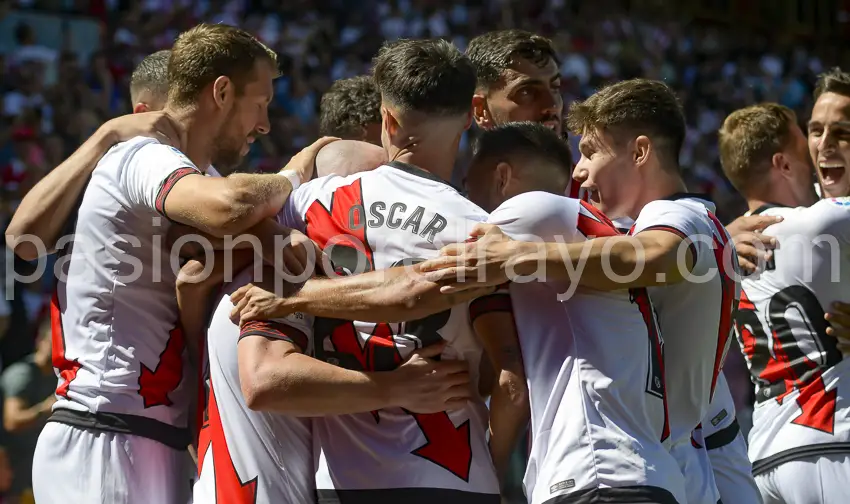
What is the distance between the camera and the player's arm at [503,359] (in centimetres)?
320

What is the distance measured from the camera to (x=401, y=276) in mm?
3145

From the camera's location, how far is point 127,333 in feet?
12.2

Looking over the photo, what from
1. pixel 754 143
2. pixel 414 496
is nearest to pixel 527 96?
pixel 754 143

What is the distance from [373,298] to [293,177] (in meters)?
0.76

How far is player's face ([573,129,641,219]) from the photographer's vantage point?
3.58 m

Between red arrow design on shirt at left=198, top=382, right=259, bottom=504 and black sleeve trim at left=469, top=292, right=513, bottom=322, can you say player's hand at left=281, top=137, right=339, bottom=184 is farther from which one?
black sleeve trim at left=469, top=292, right=513, bottom=322

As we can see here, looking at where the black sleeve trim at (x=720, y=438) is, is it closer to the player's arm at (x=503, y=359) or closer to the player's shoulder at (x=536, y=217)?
the player's arm at (x=503, y=359)

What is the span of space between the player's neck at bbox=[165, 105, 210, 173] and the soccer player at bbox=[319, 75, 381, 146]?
0.62 metres

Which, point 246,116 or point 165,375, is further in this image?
point 246,116

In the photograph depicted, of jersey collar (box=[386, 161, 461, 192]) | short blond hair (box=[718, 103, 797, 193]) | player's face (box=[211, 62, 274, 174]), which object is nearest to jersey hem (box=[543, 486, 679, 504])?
jersey collar (box=[386, 161, 461, 192])

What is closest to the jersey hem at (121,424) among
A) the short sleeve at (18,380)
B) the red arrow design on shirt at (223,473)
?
the red arrow design on shirt at (223,473)

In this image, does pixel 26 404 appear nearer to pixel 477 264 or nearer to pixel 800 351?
pixel 477 264

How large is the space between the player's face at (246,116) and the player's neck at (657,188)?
4.56 feet

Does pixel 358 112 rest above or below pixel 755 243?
above
